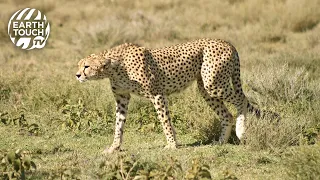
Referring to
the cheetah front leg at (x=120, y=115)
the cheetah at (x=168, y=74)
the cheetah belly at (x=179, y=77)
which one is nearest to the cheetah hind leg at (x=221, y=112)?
the cheetah at (x=168, y=74)

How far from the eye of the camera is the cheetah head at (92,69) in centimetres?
745

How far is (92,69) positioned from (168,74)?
0.94m

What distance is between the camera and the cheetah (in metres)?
7.60

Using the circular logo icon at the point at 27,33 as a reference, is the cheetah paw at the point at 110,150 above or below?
above

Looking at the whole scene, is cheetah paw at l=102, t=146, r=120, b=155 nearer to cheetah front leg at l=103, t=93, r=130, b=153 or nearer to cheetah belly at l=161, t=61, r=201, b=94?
cheetah front leg at l=103, t=93, r=130, b=153

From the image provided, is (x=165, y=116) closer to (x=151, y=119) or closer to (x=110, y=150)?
(x=110, y=150)

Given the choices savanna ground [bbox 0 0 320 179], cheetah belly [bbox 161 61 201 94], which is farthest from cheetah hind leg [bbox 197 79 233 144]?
cheetah belly [bbox 161 61 201 94]

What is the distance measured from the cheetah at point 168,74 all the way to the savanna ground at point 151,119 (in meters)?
0.30

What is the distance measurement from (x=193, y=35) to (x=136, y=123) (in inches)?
369

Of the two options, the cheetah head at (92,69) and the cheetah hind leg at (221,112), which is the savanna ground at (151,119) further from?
the cheetah head at (92,69)

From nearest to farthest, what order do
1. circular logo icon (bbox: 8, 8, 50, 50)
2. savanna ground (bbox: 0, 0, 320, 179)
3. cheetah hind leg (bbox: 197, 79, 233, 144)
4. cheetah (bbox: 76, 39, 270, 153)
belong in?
savanna ground (bbox: 0, 0, 320, 179) < cheetah (bbox: 76, 39, 270, 153) < cheetah hind leg (bbox: 197, 79, 233, 144) < circular logo icon (bbox: 8, 8, 50, 50)

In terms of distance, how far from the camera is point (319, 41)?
1545 cm

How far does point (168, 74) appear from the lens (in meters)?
7.85

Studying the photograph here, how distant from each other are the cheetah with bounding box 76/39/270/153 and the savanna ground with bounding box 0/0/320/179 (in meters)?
0.30
